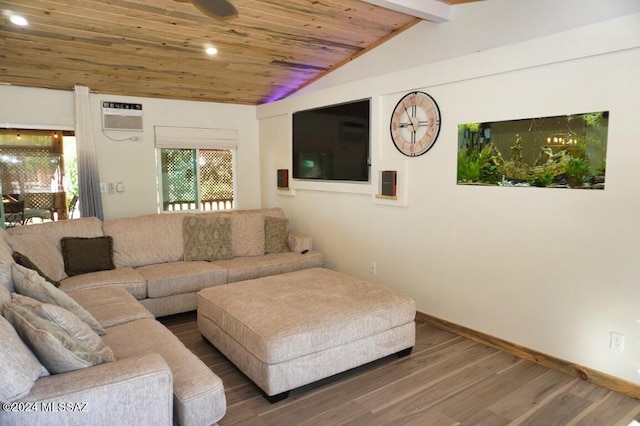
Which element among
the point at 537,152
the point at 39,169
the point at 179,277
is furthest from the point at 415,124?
the point at 39,169

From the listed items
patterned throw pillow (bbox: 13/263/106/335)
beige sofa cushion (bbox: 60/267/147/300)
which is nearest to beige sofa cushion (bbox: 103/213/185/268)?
beige sofa cushion (bbox: 60/267/147/300)

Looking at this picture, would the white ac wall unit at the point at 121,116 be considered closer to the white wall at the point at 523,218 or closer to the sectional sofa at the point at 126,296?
the sectional sofa at the point at 126,296

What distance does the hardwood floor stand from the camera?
240cm

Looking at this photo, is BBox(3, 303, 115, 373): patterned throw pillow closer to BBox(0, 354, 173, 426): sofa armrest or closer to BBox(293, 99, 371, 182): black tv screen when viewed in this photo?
BBox(0, 354, 173, 426): sofa armrest

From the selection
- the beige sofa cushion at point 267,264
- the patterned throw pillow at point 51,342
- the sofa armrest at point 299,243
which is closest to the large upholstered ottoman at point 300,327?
the beige sofa cushion at point 267,264

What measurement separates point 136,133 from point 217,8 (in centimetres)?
316

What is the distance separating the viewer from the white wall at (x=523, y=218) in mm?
2619

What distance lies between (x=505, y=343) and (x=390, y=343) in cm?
99

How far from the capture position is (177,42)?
391 cm

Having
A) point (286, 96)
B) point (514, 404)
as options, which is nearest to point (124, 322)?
point (514, 404)

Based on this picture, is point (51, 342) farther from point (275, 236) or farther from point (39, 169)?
point (39, 169)

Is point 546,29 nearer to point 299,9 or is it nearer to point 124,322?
point 299,9

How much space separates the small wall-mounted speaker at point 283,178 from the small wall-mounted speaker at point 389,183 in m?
1.73

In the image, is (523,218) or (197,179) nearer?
(523,218)
